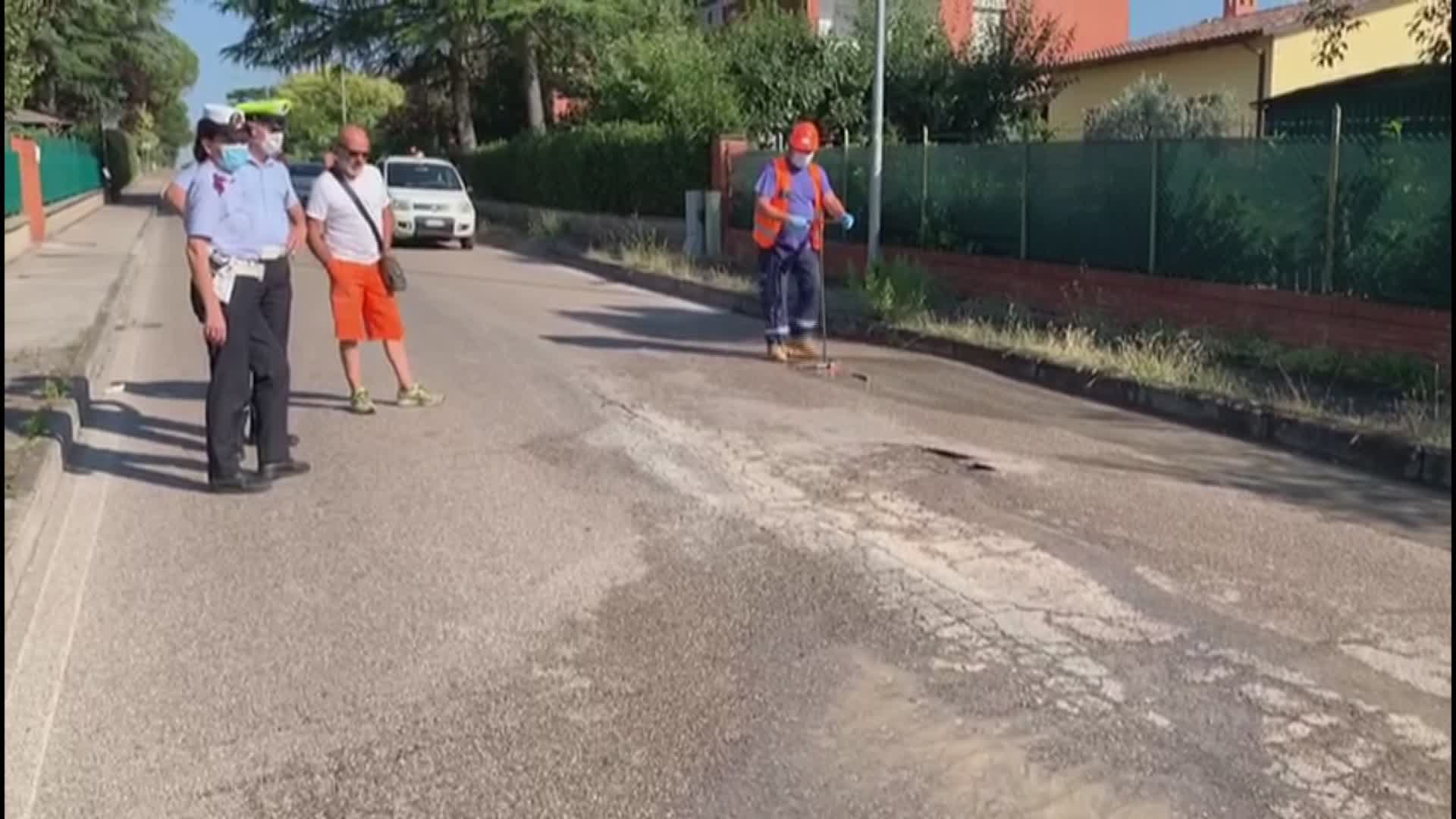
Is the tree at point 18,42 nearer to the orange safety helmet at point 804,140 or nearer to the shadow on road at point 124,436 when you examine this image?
the shadow on road at point 124,436

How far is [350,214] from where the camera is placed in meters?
9.03

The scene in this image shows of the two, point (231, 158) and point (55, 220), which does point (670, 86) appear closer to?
point (55, 220)

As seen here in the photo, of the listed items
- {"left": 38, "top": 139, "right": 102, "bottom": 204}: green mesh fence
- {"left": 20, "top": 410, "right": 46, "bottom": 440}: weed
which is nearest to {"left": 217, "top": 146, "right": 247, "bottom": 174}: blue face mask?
{"left": 20, "top": 410, "right": 46, "bottom": 440}: weed

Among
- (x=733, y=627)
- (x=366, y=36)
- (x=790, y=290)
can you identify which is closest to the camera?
(x=733, y=627)

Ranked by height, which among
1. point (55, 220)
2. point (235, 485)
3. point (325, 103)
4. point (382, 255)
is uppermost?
point (325, 103)

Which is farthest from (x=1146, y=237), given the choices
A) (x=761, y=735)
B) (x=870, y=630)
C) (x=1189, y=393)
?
(x=761, y=735)

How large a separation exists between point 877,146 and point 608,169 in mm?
11718

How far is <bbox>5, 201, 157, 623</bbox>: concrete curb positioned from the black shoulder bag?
2.07 m

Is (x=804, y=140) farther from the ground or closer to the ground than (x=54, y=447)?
farther from the ground

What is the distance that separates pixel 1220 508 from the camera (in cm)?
720

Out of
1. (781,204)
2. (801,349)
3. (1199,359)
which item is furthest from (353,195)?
(1199,359)

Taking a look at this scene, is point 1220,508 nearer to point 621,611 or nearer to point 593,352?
point 621,611

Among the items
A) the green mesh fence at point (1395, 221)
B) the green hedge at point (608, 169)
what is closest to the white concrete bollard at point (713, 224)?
the green hedge at point (608, 169)

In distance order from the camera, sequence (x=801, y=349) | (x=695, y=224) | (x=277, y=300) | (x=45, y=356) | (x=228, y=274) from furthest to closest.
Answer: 1. (x=695, y=224)
2. (x=801, y=349)
3. (x=45, y=356)
4. (x=277, y=300)
5. (x=228, y=274)
